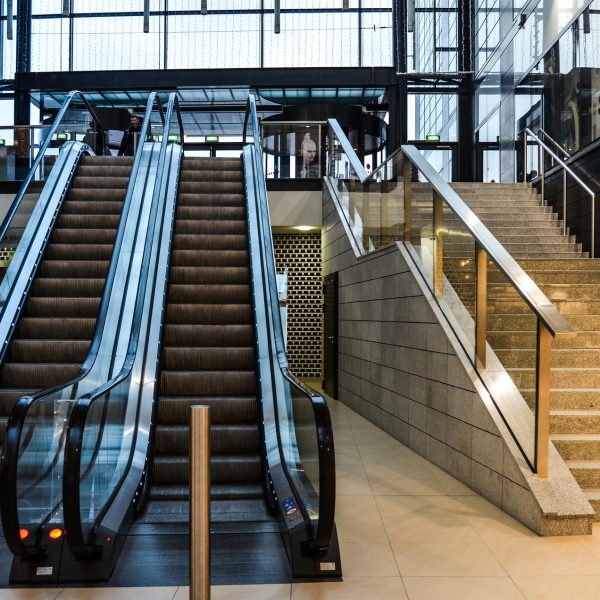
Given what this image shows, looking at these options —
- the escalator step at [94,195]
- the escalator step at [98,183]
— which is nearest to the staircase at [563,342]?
the escalator step at [94,195]

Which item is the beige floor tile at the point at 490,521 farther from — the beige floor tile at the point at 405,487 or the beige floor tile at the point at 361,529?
the beige floor tile at the point at 361,529

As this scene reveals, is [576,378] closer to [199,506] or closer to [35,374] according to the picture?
[199,506]

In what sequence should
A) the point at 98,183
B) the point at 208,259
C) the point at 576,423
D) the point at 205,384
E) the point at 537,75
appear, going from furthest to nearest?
the point at 537,75 < the point at 98,183 < the point at 208,259 < the point at 205,384 < the point at 576,423

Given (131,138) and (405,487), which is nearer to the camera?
(405,487)

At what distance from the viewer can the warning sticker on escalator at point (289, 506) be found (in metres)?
3.98

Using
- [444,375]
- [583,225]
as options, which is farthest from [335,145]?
[444,375]

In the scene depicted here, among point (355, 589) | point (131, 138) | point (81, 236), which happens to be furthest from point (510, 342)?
point (131, 138)

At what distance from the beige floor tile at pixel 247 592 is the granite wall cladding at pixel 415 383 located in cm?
159

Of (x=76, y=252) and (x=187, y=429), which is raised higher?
(x=76, y=252)

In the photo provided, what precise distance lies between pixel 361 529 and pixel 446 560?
25.6 inches

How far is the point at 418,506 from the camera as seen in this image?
15.1 ft

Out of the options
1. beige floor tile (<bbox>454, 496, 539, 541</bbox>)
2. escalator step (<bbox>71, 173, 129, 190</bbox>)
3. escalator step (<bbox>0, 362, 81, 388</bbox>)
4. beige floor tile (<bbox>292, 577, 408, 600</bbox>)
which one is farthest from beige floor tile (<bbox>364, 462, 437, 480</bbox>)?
escalator step (<bbox>71, 173, 129, 190</bbox>)

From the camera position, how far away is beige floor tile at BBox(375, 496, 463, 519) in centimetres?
445

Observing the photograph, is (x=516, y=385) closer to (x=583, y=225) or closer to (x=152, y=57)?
(x=583, y=225)
